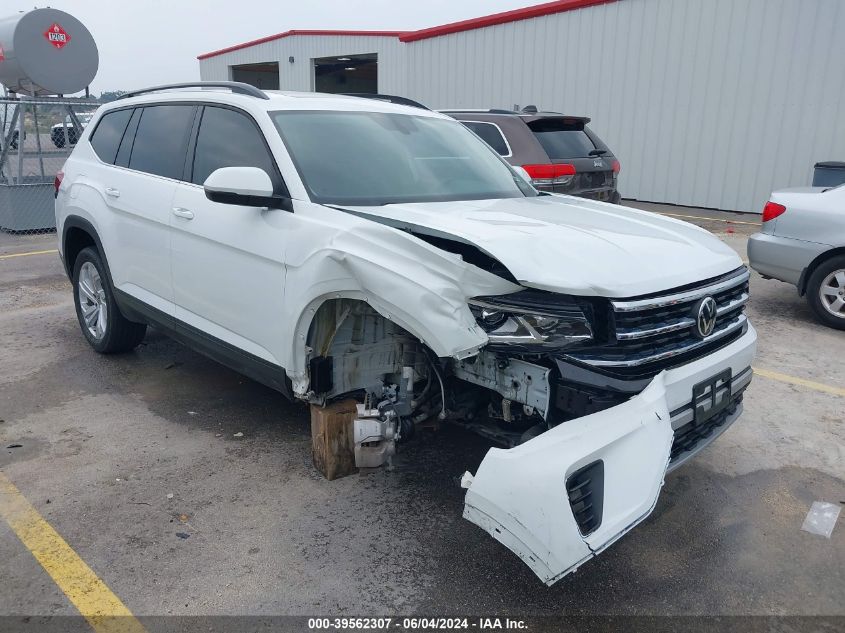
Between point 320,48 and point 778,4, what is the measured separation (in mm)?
16661

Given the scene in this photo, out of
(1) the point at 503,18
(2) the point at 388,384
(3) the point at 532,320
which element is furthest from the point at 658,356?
(1) the point at 503,18

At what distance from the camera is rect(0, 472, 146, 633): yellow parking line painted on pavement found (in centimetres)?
257

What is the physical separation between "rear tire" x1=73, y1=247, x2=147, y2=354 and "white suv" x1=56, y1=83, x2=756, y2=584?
0.24 metres

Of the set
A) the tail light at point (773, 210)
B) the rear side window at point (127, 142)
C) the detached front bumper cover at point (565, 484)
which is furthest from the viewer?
the tail light at point (773, 210)

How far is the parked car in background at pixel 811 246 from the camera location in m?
6.22

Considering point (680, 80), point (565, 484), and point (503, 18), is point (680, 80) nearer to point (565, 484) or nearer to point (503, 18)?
point (503, 18)

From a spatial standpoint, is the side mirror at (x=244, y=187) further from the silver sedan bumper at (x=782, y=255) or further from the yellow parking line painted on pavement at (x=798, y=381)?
the silver sedan bumper at (x=782, y=255)

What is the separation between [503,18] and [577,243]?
14.9 meters

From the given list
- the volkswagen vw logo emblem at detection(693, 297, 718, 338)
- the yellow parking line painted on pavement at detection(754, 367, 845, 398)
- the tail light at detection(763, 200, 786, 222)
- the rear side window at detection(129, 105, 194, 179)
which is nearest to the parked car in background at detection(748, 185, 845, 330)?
the tail light at detection(763, 200, 786, 222)

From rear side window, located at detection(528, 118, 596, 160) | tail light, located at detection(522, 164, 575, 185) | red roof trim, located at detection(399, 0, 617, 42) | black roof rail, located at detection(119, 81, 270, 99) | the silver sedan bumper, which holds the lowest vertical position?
the silver sedan bumper

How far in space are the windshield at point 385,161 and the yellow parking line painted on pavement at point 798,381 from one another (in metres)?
2.40

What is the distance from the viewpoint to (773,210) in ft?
21.6

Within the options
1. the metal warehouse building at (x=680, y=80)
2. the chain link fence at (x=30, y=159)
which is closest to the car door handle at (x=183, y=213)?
the chain link fence at (x=30, y=159)

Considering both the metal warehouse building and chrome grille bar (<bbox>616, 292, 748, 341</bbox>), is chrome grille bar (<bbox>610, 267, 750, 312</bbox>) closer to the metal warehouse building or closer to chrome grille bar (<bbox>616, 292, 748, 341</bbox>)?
chrome grille bar (<bbox>616, 292, 748, 341</bbox>)
